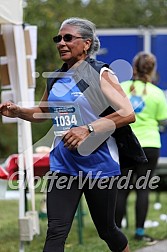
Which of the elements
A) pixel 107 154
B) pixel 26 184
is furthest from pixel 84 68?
pixel 26 184

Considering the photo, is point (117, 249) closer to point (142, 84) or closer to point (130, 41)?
point (142, 84)

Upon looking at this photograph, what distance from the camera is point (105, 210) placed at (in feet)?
17.9

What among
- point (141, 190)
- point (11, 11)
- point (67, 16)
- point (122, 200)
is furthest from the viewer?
point (67, 16)

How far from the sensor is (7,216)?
10.5 metres

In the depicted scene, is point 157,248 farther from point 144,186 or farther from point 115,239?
point 115,239

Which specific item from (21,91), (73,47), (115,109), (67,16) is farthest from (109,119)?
(67,16)

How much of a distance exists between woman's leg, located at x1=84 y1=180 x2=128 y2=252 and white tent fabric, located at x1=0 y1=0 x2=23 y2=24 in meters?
1.95

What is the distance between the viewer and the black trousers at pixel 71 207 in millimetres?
5191

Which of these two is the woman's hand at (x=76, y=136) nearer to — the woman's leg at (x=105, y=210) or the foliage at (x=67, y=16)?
the woman's leg at (x=105, y=210)

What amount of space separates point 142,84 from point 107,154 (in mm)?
2904

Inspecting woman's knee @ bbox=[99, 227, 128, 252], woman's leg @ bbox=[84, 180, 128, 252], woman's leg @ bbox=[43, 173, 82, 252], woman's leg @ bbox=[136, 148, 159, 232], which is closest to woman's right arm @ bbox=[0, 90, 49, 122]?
woman's leg @ bbox=[43, 173, 82, 252]

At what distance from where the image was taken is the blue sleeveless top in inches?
208

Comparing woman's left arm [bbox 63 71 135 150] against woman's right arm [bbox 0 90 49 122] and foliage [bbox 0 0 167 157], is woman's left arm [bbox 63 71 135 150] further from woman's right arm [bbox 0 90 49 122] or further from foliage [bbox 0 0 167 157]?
foliage [bbox 0 0 167 157]

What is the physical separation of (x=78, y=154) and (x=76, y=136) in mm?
252
